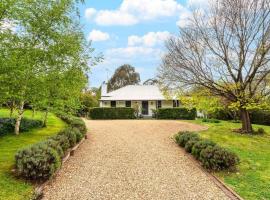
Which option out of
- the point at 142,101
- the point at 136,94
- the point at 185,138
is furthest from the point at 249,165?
the point at 136,94

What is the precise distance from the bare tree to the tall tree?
136ft

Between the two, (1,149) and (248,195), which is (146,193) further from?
(1,149)

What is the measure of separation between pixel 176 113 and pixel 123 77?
3071 cm

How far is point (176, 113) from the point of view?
1251 inches

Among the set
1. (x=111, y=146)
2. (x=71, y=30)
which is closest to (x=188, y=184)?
(x=111, y=146)

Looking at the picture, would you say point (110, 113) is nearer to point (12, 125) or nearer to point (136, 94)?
point (136, 94)

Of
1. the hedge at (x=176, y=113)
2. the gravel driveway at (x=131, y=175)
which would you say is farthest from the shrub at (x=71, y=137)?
the hedge at (x=176, y=113)

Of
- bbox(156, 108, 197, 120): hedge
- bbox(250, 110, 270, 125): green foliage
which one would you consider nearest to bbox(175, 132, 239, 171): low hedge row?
bbox(250, 110, 270, 125): green foliage

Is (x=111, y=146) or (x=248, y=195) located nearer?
(x=248, y=195)

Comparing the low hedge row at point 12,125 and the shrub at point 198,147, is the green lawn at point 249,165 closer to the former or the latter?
the shrub at point 198,147

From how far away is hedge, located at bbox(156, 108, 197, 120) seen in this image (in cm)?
3131

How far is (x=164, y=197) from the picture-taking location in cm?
747

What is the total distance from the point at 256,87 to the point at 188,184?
1139cm

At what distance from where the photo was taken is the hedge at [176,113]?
3131 centimetres
